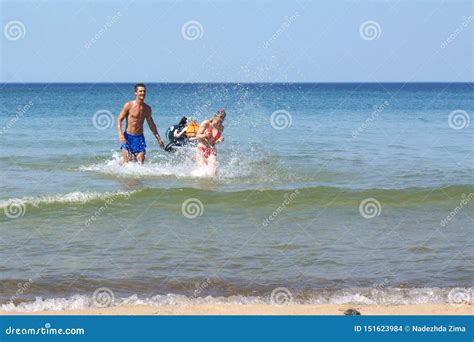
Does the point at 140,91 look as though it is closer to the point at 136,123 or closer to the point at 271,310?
the point at 136,123

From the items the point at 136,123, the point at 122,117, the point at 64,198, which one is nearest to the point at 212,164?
the point at 136,123

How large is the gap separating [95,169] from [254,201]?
5.51 meters

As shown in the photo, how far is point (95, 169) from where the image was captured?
1652 centimetres

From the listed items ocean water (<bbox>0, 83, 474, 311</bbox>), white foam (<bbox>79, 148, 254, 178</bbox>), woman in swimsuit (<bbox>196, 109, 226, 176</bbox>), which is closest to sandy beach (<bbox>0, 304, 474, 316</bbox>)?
ocean water (<bbox>0, 83, 474, 311</bbox>)

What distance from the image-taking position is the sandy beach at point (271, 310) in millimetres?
6824

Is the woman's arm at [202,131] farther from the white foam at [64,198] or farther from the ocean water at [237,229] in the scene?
the white foam at [64,198]

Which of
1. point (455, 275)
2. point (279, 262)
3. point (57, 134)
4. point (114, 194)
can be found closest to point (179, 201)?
point (114, 194)

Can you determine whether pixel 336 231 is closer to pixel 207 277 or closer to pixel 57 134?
pixel 207 277

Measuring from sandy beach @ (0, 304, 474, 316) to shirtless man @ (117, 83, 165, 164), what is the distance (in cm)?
686

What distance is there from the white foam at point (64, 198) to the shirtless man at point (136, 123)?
52.5 inches

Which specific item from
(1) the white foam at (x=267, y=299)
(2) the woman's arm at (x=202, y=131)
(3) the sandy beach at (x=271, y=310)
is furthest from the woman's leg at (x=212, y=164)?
(3) the sandy beach at (x=271, y=310)

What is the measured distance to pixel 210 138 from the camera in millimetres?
14156

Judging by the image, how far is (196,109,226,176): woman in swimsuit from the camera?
14.0 metres

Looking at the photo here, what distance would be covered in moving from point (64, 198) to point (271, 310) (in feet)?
20.9
